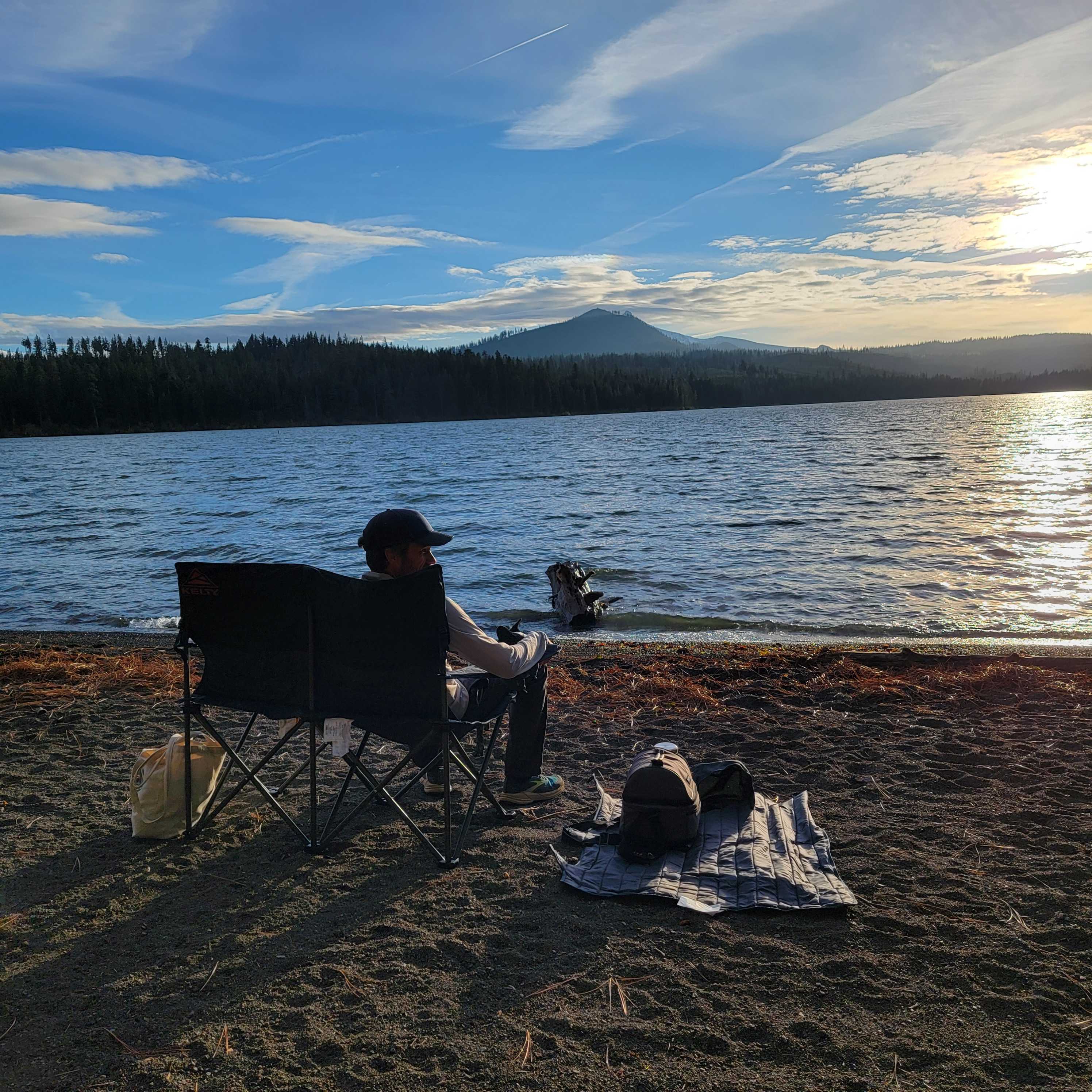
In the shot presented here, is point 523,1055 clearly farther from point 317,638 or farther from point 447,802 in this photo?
point 317,638

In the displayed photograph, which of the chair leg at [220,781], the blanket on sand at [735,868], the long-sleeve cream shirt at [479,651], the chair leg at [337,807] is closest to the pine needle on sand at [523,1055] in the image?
the blanket on sand at [735,868]

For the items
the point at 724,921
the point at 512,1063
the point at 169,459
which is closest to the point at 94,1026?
the point at 512,1063

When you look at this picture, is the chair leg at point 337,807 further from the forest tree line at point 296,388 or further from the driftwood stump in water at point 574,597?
the forest tree line at point 296,388

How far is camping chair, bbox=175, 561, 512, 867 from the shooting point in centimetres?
366

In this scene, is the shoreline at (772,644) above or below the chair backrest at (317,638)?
below

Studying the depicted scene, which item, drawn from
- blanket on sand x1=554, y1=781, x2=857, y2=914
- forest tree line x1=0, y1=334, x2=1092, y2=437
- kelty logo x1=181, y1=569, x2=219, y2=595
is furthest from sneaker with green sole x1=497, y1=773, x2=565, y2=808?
forest tree line x1=0, y1=334, x2=1092, y2=437

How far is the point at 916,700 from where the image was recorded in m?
6.34

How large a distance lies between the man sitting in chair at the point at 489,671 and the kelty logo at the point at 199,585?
0.69 m

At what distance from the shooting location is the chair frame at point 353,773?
3797 millimetres

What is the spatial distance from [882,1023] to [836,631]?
27.7 ft

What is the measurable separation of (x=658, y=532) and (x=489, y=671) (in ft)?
56.9

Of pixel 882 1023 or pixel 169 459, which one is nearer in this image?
pixel 882 1023

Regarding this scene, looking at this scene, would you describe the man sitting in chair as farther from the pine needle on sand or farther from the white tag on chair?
the pine needle on sand

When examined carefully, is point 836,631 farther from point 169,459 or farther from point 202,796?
point 169,459
